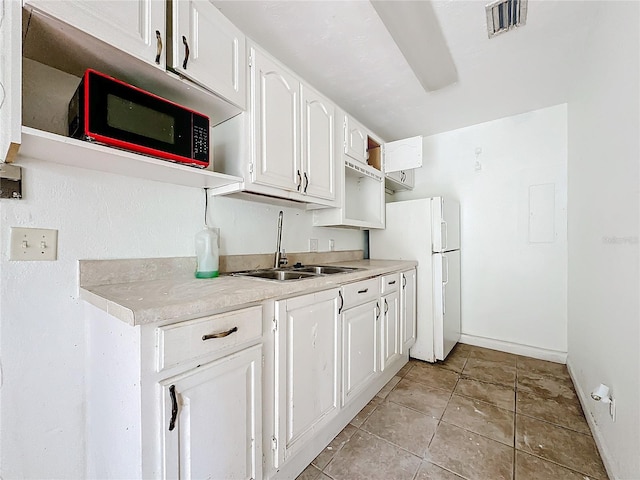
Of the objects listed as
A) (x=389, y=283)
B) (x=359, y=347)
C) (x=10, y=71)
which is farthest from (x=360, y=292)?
(x=10, y=71)

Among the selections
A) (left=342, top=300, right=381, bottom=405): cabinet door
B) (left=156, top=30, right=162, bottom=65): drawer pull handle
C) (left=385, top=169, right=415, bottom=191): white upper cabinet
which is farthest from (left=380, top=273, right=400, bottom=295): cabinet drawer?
(left=156, top=30, right=162, bottom=65): drawer pull handle

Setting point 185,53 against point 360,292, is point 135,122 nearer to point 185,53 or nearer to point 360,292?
point 185,53

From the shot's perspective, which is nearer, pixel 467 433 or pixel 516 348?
pixel 467 433

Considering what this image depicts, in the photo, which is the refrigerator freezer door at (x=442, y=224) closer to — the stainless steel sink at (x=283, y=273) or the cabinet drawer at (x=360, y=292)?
the cabinet drawer at (x=360, y=292)

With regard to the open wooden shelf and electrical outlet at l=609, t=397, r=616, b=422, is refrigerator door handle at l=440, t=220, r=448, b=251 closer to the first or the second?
electrical outlet at l=609, t=397, r=616, b=422

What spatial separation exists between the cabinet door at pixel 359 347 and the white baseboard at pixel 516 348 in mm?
1683

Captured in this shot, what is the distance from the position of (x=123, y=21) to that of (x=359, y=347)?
6.12 ft

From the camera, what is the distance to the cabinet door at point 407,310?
231cm

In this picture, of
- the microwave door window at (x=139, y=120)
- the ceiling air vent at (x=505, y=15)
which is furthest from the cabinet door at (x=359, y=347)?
the ceiling air vent at (x=505, y=15)

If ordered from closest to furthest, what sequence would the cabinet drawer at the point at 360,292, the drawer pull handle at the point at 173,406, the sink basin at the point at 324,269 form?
the drawer pull handle at the point at 173,406
the cabinet drawer at the point at 360,292
the sink basin at the point at 324,269

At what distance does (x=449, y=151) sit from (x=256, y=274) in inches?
106

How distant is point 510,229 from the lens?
9.24 feet

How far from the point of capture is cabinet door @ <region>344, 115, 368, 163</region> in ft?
6.94

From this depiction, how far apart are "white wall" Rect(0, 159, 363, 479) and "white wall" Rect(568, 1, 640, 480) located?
6.93ft
